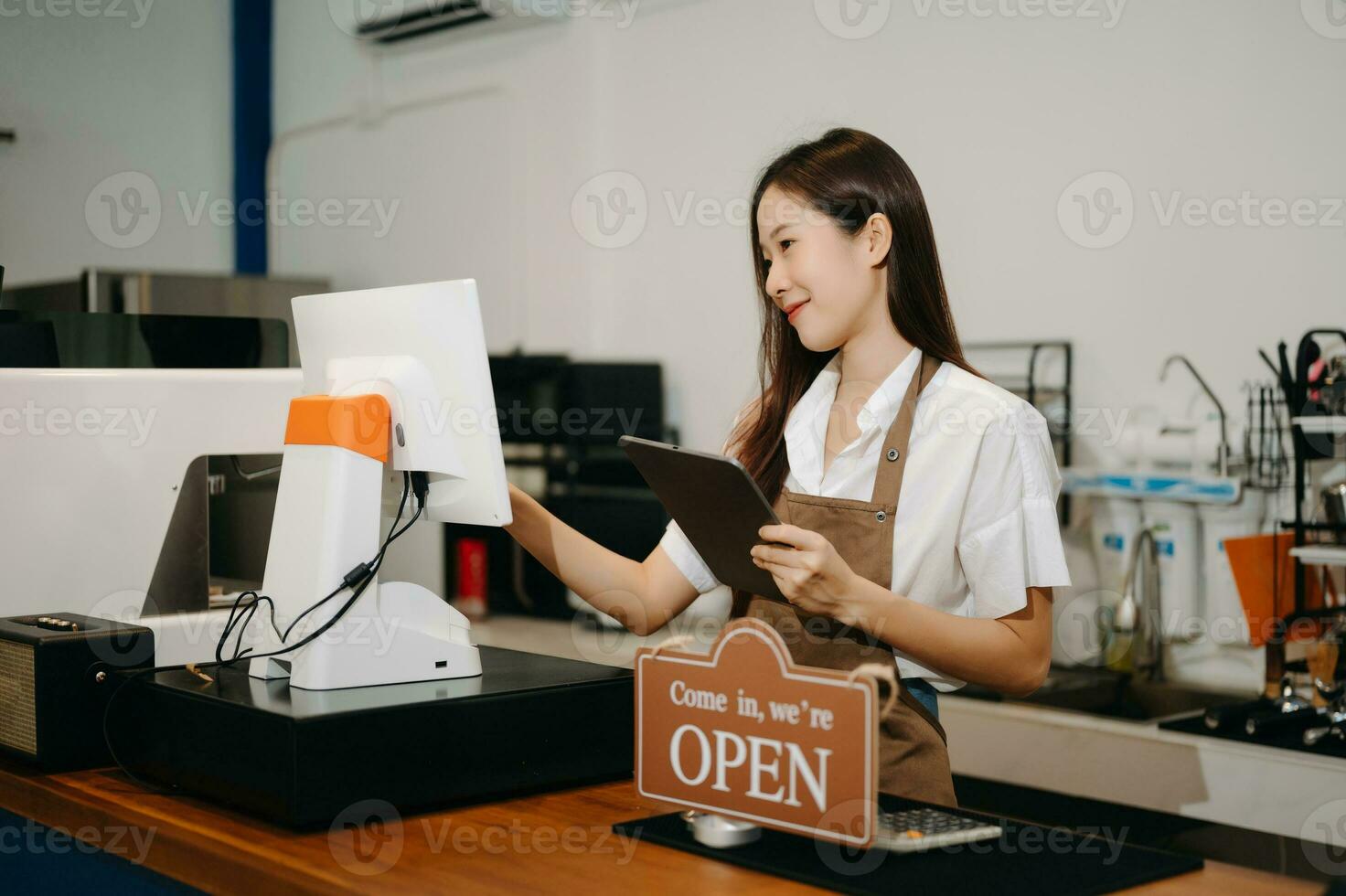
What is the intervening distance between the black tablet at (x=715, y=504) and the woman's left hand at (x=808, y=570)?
0.07 ft

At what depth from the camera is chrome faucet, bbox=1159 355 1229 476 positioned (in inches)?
116

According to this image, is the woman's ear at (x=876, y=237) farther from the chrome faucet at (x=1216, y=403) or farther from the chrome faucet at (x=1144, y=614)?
the chrome faucet at (x=1144, y=614)

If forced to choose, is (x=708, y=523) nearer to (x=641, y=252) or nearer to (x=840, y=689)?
(x=840, y=689)

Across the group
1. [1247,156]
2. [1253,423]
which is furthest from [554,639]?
[1247,156]

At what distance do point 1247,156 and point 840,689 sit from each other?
2469mm

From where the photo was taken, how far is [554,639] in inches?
160
